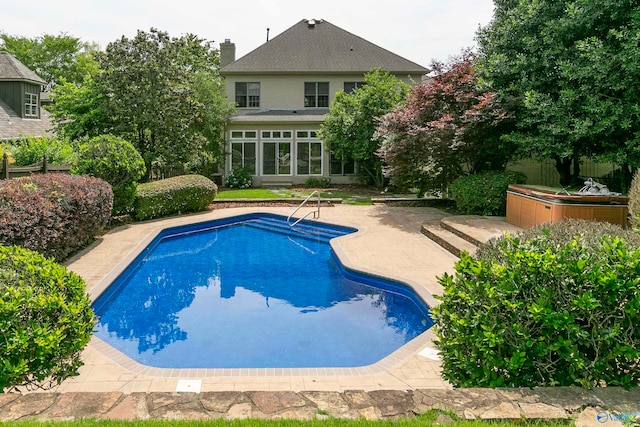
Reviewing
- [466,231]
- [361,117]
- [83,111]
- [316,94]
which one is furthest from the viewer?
[316,94]

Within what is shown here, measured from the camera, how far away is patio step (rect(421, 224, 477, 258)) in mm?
10255

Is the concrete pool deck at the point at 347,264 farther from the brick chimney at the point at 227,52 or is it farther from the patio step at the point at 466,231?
the brick chimney at the point at 227,52

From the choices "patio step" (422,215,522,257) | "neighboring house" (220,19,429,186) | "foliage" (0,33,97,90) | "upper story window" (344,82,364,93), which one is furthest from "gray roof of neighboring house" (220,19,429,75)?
"foliage" (0,33,97,90)

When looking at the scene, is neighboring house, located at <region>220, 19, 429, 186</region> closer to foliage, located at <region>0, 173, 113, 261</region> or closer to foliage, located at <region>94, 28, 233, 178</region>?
foliage, located at <region>94, 28, 233, 178</region>

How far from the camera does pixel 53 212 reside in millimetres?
9055

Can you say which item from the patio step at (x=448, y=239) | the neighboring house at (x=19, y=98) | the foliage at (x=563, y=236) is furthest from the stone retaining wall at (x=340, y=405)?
the neighboring house at (x=19, y=98)

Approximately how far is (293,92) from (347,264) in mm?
18383

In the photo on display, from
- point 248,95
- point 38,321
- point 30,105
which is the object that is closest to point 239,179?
point 248,95

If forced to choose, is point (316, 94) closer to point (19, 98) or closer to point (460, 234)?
point (19, 98)

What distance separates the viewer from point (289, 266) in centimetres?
1084

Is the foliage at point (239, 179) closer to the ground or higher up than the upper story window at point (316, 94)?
closer to the ground

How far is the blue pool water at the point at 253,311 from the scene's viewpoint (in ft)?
20.1

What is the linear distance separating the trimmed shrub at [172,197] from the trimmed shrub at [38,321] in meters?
10.9

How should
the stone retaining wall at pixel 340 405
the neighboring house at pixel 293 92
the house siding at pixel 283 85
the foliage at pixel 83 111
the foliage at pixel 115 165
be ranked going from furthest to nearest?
the house siding at pixel 283 85 → the neighboring house at pixel 293 92 → the foliage at pixel 83 111 → the foliage at pixel 115 165 → the stone retaining wall at pixel 340 405
